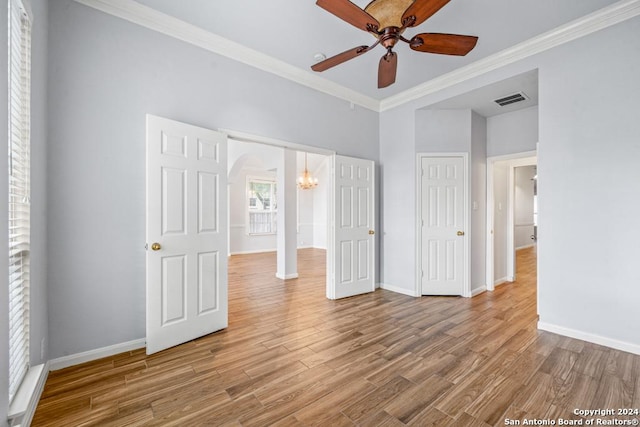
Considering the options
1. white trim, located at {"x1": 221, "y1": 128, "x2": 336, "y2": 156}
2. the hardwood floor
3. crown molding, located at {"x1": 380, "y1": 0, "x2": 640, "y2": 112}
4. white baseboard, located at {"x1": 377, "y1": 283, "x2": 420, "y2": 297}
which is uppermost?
crown molding, located at {"x1": 380, "y1": 0, "x2": 640, "y2": 112}

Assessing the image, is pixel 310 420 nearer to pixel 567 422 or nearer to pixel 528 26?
pixel 567 422

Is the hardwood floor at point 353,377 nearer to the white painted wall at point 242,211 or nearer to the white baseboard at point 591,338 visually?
the white baseboard at point 591,338

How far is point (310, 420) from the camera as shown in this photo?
1678 millimetres

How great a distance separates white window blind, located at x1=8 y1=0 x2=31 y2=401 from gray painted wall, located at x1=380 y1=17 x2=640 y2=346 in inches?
171

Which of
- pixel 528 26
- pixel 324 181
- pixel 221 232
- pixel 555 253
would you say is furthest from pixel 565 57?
pixel 324 181

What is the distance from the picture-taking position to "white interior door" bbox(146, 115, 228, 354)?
248 cm

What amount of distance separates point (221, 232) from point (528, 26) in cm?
371

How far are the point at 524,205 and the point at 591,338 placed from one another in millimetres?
7742

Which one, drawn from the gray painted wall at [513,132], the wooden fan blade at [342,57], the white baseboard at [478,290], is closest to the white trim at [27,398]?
the wooden fan blade at [342,57]

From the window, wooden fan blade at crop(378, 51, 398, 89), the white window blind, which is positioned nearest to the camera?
the white window blind

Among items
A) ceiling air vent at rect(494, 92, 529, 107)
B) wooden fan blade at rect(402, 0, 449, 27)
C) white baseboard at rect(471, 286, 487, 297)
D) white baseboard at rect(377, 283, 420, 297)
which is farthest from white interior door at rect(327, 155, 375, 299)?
wooden fan blade at rect(402, 0, 449, 27)

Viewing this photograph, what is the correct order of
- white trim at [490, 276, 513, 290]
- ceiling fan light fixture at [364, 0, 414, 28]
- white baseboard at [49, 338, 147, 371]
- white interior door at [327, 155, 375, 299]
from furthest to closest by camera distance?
white trim at [490, 276, 513, 290] < white interior door at [327, 155, 375, 299] < white baseboard at [49, 338, 147, 371] < ceiling fan light fixture at [364, 0, 414, 28]

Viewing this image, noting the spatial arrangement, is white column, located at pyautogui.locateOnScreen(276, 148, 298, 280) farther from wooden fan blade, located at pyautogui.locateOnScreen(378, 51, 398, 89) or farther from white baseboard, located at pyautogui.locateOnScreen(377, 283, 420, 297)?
wooden fan blade, located at pyautogui.locateOnScreen(378, 51, 398, 89)

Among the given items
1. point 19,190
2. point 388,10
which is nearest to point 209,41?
point 388,10
